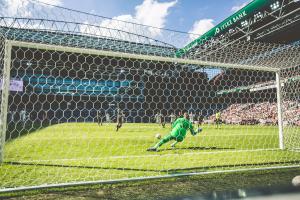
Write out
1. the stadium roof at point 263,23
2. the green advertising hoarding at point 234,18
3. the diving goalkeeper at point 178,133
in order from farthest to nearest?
the green advertising hoarding at point 234,18, the stadium roof at point 263,23, the diving goalkeeper at point 178,133

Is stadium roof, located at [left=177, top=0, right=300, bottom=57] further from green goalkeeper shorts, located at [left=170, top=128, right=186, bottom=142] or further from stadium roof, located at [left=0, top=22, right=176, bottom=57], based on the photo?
green goalkeeper shorts, located at [left=170, top=128, right=186, bottom=142]

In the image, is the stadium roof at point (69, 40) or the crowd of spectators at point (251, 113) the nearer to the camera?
the stadium roof at point (69, 40)

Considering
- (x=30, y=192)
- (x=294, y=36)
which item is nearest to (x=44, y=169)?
(x=30, y=192)

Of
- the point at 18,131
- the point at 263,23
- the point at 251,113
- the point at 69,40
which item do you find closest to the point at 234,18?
the point at 263,23

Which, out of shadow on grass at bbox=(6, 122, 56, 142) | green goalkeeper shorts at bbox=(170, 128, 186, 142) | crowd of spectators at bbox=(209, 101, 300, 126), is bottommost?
shadow on grass at bbox=(6, 122, 56, 142)

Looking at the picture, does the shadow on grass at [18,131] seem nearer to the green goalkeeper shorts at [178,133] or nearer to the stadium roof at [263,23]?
the green goalkeeper shorts at [178,133]

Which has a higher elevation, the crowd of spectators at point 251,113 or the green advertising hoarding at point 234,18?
the green advertising hoarding at point 234,18

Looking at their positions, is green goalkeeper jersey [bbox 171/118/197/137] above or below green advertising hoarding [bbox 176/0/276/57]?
below

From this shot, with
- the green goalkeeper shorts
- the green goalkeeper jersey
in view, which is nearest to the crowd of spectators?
the green goalkeeper jersey

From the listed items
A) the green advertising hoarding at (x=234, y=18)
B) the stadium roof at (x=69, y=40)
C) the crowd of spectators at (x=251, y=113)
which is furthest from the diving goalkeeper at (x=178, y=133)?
the crowd of spectators at (x=251, y=113)

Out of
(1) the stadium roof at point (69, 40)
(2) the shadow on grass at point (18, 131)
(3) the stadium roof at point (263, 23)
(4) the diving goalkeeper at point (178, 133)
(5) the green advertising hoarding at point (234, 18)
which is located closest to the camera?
(4) the diving goalkeeper at point (178, 133)

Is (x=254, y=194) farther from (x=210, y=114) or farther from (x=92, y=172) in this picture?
(x=210, y=114)

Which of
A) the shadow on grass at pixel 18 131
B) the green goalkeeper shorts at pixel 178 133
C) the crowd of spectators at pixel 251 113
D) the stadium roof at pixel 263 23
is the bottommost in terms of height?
the shadow on grass at pixel 18 131

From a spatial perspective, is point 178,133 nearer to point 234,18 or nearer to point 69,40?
point 69,40
